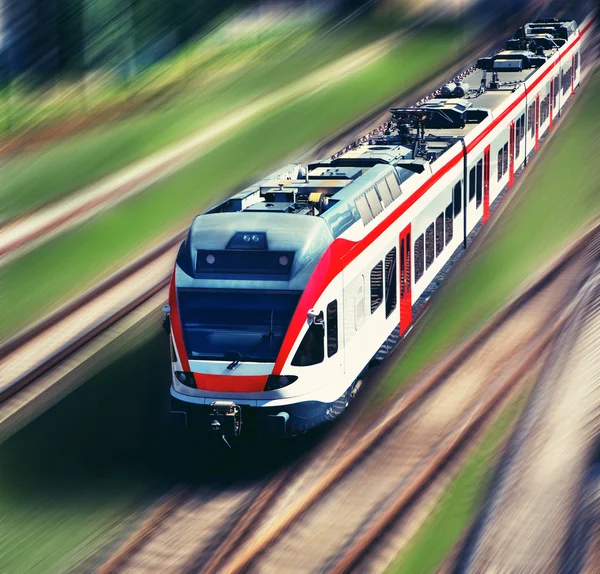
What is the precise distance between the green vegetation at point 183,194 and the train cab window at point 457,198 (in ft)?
27.3

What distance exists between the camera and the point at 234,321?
1401 centimetres

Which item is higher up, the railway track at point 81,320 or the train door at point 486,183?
the train door at point 486,183

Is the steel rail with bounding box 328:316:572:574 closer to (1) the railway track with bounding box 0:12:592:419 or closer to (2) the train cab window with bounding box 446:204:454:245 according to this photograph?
(2) the train cab window with bounding box 446:204:454:245

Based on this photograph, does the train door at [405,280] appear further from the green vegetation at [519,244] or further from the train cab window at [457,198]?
the train cab window at [457,198]

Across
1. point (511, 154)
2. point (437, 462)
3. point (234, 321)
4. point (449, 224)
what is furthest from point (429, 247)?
point (511, 154)

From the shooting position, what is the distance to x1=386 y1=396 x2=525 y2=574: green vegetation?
12.4 m

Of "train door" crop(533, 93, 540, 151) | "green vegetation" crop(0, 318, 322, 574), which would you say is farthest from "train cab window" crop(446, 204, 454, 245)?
"train door" crop(533, 93, 540, 151)

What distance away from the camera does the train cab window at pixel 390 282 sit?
1678 centimetres

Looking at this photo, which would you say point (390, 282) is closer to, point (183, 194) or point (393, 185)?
point (393, 185)

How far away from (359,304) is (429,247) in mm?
4501

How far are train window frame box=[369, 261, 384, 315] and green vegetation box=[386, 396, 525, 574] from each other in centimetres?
258

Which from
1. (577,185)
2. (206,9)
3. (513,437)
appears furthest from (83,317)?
(206,9)

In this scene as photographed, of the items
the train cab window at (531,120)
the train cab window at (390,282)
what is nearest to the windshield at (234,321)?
the train cab window at (390,282)

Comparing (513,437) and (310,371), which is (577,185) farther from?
(310,371)
